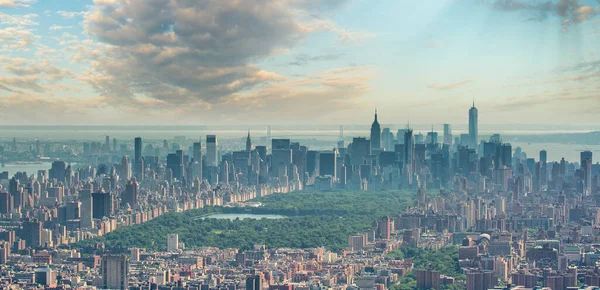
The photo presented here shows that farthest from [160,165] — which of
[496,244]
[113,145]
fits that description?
[496,244]

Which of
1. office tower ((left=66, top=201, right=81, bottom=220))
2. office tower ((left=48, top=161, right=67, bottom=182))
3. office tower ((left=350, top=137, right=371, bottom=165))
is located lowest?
office tower ((left=66, top=201, right=81, bottom=220))

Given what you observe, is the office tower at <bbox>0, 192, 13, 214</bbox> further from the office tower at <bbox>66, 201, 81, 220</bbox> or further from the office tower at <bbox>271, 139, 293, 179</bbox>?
the office tower at <bbox>271, 139, 293, 179</bbox>

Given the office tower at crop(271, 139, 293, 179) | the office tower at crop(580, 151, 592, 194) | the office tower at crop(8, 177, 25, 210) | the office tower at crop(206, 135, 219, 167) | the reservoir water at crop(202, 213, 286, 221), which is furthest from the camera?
the office tower at crop(206, 135, 219, 167)

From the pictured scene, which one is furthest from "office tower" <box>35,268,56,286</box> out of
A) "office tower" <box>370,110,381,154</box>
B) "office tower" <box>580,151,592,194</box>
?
"office tower" <box>370,110,381,154</box>

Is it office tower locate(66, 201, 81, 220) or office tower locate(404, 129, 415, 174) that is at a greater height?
office tower locate(404, 129, 415, 174)

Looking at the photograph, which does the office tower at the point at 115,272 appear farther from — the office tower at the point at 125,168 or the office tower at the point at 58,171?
the office tower at the point at 125,168

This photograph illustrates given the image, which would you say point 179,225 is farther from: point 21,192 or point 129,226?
point 21,192

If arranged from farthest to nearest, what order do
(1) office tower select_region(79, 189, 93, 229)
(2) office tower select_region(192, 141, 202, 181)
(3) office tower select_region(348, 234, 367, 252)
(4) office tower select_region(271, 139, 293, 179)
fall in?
(4) office tower select_region(271, 139, 293, 179) → (2) office tower select_region(192, 141, 202, 181) → (1) office tower select_region(79, 189, 93, 229) → (3) office tower select_region(348, 234, 367, 252)
